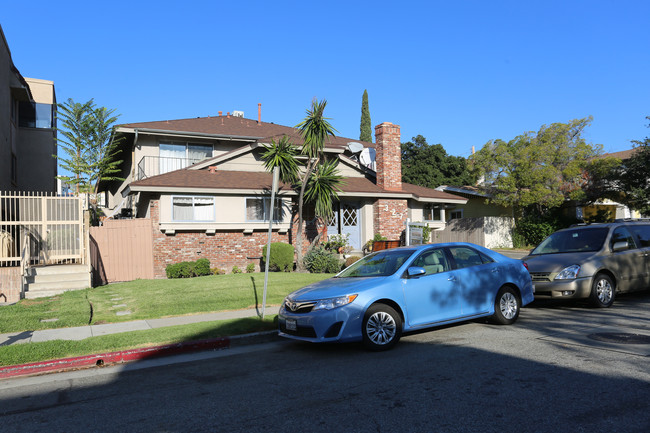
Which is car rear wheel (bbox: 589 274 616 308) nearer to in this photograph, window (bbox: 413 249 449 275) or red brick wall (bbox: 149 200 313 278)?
window (bbox: 413 249 449 275)

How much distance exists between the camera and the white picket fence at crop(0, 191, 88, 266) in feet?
45.2

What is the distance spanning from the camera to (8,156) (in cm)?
2123

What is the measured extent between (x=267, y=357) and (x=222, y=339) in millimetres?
1259

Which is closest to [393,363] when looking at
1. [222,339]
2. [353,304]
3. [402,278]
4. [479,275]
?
[353,304]

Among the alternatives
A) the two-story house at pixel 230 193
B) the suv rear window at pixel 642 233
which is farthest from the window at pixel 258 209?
the suv rear window at pixel 642 233

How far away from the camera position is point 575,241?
10.9m

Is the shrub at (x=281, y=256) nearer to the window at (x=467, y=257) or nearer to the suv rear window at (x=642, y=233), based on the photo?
the window at (x=467, y=257)

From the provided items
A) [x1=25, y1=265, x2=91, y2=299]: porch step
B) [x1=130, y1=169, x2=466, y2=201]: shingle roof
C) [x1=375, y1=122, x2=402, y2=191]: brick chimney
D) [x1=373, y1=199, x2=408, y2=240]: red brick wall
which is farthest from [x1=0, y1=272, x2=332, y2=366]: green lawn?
[x1=375, y1=122, x2=402, y2=191]: brick chimney

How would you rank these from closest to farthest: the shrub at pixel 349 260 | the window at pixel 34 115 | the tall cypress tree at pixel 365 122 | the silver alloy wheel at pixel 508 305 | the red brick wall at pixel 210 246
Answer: the silver alloy wheel at pixel 508 305 → the red brick wall at pixel 210 246 → the shrub at pixel 349 260 → the window at pixel 34 115 → the tall cypress tree at pixel 365 122

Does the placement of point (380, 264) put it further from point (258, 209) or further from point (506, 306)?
point (258, 209)

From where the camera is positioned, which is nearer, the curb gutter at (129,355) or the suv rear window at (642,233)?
the curb gutter at (129,355)

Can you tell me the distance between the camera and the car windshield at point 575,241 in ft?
34.4

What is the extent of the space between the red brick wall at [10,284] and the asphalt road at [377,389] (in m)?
7.56

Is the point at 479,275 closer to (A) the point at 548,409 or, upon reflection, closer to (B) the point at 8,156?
(A) the point at 548,409
